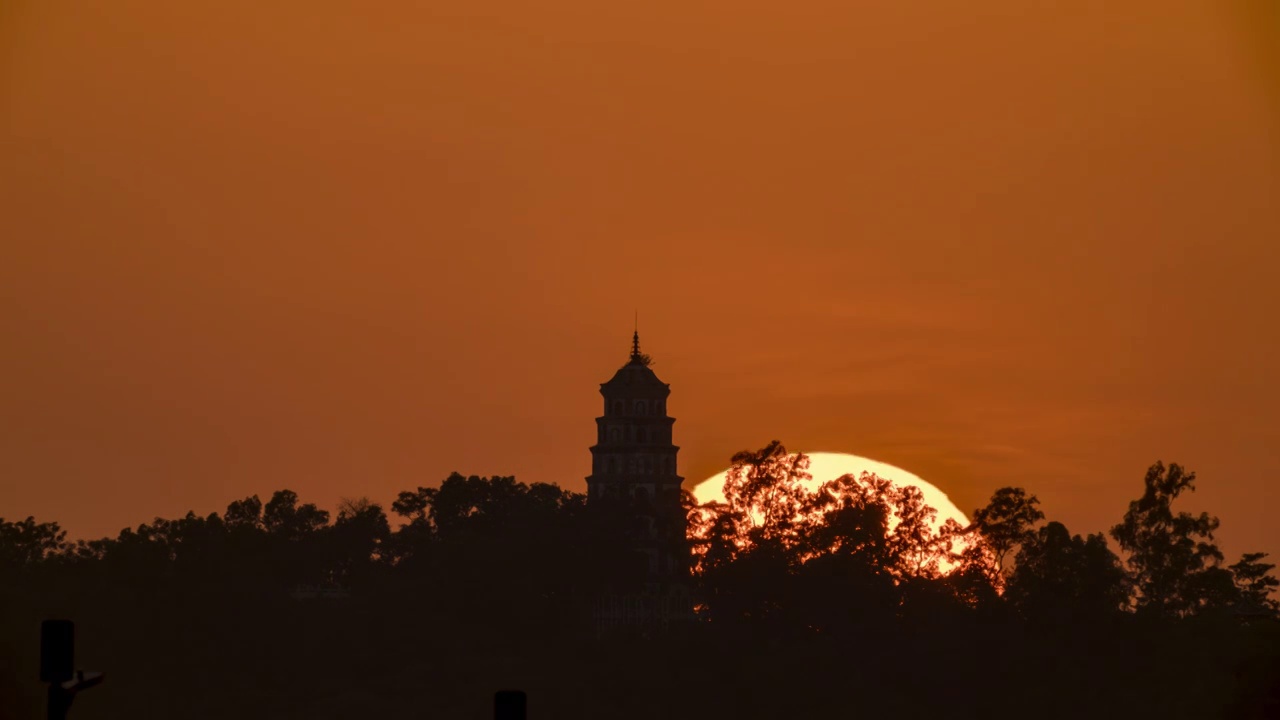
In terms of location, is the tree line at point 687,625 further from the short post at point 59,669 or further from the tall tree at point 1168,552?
the short post at point 59,669

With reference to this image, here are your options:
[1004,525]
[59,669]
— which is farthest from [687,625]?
[59,669]

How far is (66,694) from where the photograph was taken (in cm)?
2648

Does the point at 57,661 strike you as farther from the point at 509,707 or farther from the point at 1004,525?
the point at 1004,525

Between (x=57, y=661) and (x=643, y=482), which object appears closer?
(x=57, y=661)

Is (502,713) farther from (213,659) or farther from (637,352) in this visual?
(637,352)

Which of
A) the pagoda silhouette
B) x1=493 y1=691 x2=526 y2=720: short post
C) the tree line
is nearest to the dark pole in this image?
x1=493 y1=691 x2=526 y2=720: short post

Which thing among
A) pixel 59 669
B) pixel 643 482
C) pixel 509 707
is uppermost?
pixel 643 482

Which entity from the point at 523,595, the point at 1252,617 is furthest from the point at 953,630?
the point at 523,595

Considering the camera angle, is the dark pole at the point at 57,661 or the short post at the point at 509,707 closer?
the short post at the point at 509,707

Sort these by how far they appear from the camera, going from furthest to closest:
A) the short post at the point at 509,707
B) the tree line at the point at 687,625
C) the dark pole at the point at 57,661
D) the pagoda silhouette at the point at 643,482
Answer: the pagoda silhouette at the point at 643,482 → the tree line at the point at 687,625 → the dark pole at the point at 57,661 → the short post at the point at 509,707

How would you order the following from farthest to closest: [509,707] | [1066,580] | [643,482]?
[643,482], [1066,580], [509,707]

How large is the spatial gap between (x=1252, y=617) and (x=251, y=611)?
62.2 m

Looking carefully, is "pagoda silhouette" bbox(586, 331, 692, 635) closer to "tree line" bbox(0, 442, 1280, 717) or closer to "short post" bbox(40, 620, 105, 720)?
"tree line" bbox(0, 442, 1280, 717)

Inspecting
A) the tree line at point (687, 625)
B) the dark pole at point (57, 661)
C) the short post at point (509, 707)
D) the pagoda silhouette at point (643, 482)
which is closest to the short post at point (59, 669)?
the dark pole at point (57, 661)
